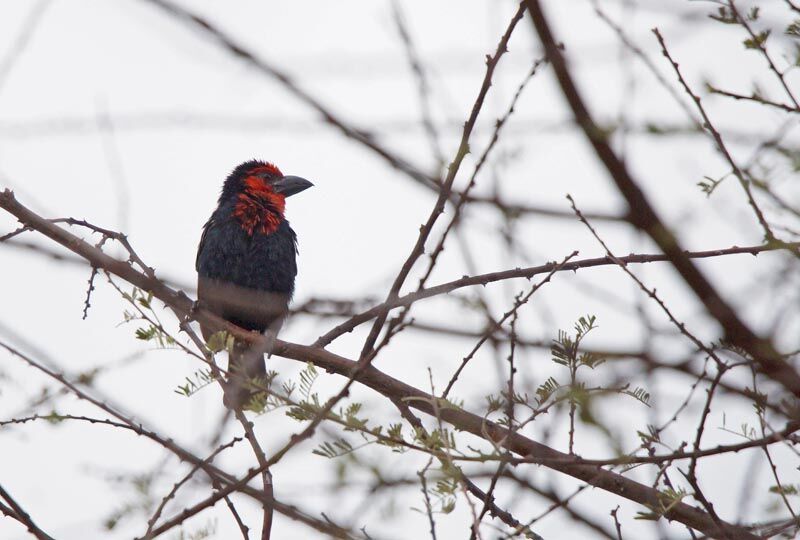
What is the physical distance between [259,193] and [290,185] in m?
0.38

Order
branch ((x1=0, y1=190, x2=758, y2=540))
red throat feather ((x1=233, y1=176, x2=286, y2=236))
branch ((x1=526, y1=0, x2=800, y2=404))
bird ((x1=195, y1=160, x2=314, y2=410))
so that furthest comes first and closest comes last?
red throat feather ((x1=233, y1=176, x2=286, y2=236)) < bird ((x1=195, y1=160, x2=314, y2=410)) < branch ((x1=0, y1=190, x2=758, y2=540)) < branch ((x1=526, y1=0, x2=800, y2=404))

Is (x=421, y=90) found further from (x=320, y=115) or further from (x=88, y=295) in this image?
(x=88, y=295)

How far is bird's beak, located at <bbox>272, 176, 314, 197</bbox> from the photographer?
6.01 metres

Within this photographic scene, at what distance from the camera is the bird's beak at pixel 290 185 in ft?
19.7

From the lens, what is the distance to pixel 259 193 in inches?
226

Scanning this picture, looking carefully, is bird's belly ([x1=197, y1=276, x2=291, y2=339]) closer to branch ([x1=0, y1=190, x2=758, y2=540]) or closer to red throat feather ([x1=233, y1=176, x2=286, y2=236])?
red throat feather ([x1=233, y1=176, x2=286, y2=236])

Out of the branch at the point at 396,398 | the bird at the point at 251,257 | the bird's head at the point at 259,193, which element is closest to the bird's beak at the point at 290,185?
the bird's head at the point at 259,193

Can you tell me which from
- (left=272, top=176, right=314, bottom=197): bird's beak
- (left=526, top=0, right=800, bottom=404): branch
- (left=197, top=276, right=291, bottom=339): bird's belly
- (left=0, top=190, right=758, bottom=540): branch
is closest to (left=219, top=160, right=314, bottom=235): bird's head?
(left=272, top=176, right=314, bottom=197): bird's beak

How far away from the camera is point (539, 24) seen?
151 cm

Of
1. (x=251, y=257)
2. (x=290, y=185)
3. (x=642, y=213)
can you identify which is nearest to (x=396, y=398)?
(x=642, y=213)

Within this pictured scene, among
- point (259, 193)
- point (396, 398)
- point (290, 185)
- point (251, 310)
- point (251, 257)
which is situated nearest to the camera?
point (396, 398)

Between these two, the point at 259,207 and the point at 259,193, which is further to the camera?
the point at 259,193

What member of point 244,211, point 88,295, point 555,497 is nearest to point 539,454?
point 555,497

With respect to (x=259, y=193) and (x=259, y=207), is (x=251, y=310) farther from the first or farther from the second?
(x=259, y=193)
